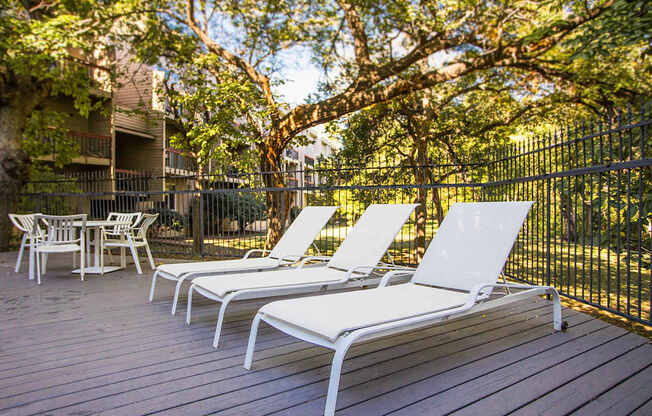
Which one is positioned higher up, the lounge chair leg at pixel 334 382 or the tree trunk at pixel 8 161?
the tree trunk at pixel 8 161

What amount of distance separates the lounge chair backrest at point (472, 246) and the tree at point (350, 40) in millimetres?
4543

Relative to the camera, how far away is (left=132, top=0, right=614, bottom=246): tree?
25.1 ft

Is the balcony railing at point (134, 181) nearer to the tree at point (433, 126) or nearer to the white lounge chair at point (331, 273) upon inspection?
the tree at point (433, 126)

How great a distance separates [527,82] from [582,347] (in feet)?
32.1

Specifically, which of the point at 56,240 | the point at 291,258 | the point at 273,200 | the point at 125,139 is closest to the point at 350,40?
the point at 273,200

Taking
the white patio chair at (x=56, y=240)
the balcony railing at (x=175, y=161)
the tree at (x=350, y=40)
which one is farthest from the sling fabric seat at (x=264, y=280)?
the balcony railing at (x=175, y=161)

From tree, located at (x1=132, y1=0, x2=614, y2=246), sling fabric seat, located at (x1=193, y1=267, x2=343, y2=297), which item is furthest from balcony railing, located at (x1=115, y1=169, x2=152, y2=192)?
sling fabric seat, located at (x1=193, y1=267, x2=343, y2=297)

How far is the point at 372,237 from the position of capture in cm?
447

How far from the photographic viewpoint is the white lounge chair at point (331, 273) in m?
3.33

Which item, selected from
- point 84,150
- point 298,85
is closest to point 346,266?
point 298,85

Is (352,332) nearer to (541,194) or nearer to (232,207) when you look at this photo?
(541,194)

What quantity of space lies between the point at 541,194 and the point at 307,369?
168 inches

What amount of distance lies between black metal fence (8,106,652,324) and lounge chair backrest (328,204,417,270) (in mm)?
699

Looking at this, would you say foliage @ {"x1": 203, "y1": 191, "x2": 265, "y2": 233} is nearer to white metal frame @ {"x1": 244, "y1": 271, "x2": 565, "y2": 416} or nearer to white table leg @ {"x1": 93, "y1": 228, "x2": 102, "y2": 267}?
white table leg @ {"x1": 93, "y1": 228, "x2": 102, "y2": 267}
